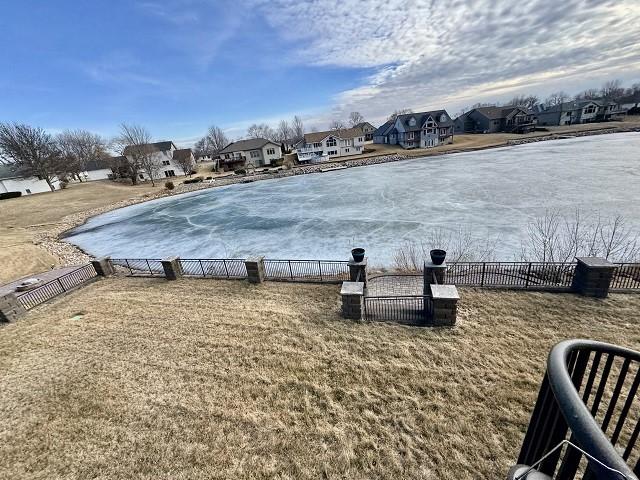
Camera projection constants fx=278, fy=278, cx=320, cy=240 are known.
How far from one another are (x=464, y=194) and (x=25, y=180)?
66407mm

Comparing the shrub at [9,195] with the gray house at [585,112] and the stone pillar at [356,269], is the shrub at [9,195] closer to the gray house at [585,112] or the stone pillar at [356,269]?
the stone pillar at [356,269]

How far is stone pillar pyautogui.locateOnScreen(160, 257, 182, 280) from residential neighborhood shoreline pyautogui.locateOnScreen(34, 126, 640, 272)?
34.1ft

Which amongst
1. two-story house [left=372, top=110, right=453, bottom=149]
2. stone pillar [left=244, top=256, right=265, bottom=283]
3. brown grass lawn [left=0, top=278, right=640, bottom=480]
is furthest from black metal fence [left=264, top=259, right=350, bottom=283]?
two-story house [left=372, top=110, right=453, bottom=149]

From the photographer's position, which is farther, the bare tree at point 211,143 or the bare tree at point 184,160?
the bare tree at point 211,143

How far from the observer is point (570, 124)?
72.1 m

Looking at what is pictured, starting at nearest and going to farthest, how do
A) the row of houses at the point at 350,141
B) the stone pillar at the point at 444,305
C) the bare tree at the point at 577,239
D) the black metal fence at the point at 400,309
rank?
the stone pillar at the point at 444,305 < the black metal fence at the point at 400,309 < the bare tree at the point at 577,239 < the row of houses at the point at 350,141

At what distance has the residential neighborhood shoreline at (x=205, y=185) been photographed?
20438 millimetres

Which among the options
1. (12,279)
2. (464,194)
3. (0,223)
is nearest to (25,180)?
(0,223)

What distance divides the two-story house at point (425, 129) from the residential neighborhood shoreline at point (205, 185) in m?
7.74

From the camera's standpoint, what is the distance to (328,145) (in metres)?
62.2

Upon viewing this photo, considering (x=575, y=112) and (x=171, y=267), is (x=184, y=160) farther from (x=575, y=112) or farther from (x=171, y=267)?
(x=575, y=112)

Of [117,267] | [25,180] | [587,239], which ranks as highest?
[25,180]

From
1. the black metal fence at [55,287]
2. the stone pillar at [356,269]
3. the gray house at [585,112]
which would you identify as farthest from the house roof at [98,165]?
the gray house at [585,112]

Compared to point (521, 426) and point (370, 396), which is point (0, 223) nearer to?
point (370, 396)
